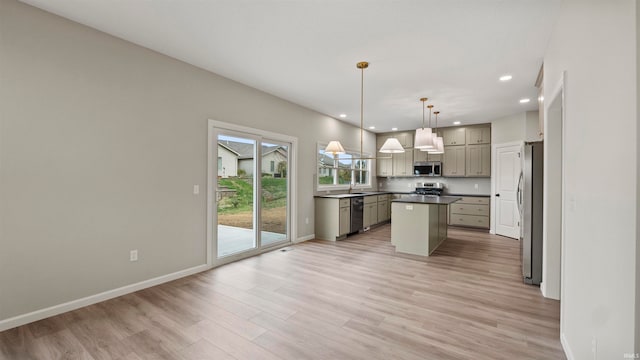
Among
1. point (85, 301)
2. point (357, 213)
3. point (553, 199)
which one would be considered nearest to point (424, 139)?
point (553, 199)

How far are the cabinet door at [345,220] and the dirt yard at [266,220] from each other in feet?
3.98

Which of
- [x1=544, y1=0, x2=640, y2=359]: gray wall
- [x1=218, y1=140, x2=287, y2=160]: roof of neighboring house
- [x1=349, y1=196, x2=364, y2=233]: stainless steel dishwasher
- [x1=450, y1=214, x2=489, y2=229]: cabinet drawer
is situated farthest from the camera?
[x1=450, y1=214, x2=489, y2=229]: cabinet drawer

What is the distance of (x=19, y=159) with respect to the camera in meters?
2.34

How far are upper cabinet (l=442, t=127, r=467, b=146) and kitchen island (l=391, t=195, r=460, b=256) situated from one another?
345cm

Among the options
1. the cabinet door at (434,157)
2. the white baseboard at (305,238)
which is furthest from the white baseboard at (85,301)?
the cabinet door at (434,157)

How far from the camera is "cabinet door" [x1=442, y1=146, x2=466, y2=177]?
738 centimetres

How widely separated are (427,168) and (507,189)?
2061 mm

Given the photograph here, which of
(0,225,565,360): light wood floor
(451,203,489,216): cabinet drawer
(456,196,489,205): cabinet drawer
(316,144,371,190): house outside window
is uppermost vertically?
(316,144,371,190): house outside window

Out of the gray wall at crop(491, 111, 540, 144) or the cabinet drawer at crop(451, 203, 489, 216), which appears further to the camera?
the cabinet drawer at crop(451, 203, 489, 216)

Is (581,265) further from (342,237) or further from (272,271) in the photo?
(342,237)

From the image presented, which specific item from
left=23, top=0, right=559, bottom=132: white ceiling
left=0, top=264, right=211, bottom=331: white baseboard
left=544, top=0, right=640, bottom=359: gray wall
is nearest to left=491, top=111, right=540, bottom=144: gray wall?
left=23, top=0, right=559, bottom=132: white ceiling

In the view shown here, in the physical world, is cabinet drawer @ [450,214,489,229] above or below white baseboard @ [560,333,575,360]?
above

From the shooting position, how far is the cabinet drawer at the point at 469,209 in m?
6.91

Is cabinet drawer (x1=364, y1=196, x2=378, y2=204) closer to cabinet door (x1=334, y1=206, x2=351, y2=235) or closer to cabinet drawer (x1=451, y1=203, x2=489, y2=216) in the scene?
cabinet door (x1=334, y1=206, x2=351, y2=235)
